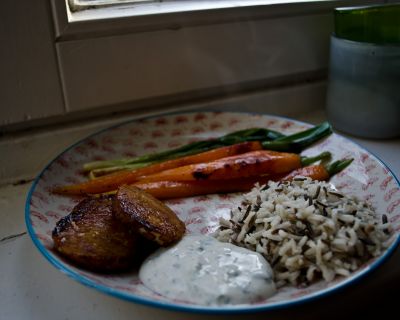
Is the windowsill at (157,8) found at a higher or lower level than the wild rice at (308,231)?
higher

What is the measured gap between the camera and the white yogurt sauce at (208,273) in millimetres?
658

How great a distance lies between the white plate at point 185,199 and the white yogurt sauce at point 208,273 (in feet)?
0.07

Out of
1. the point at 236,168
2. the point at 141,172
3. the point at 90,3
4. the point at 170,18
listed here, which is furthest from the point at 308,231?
the point at 90,3

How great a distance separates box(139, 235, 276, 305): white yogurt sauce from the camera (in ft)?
2.16

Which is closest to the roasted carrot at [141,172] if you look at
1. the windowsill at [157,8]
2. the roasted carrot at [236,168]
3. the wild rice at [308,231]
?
the roasted carrot at [236,168]

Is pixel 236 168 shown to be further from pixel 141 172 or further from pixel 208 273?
pixel 208 273

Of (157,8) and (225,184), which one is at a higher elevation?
(157,8)

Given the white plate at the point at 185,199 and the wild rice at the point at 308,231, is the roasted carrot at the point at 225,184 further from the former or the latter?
the wild rice at the point at 308,231

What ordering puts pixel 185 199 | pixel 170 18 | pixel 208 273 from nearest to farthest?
pixel 208 273, pixel 185 199, pixel 170 18

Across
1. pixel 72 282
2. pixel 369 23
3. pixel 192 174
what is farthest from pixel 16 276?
pixel 369 23

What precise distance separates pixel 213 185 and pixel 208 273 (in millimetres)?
343

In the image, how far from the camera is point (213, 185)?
40.1 inches

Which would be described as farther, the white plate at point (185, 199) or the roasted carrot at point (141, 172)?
the roasted carrot at point (141, 172)

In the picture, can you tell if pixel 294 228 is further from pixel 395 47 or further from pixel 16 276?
pixel 395 47
